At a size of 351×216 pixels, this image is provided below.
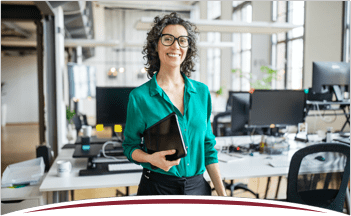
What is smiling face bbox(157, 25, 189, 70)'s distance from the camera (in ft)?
4.13

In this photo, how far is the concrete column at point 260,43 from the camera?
8.87m

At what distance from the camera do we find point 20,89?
11.6 m

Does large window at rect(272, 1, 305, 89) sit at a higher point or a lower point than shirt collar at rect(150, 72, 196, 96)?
higher

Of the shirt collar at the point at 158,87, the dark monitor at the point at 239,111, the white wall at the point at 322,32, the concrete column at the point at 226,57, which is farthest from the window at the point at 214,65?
the shirt collar at the point at 158,87

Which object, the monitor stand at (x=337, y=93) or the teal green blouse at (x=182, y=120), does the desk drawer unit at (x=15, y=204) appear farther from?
the monitor stand at (x=337, y=93)

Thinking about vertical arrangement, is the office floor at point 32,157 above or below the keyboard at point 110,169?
below

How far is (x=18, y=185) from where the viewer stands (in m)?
2.08

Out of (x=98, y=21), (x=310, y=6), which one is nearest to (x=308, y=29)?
(x=310, y=6)

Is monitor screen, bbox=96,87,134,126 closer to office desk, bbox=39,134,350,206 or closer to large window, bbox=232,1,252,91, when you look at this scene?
office desk, bbox=39,134,350,206

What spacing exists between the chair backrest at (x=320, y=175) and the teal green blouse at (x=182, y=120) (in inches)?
26.3

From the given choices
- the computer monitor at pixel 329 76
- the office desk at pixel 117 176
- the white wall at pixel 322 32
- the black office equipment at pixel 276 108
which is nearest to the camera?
the office desk at pixel 117 176

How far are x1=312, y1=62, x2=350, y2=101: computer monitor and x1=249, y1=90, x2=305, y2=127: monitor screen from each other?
0.59 meters

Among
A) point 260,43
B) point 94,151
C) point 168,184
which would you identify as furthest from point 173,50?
point 260,43

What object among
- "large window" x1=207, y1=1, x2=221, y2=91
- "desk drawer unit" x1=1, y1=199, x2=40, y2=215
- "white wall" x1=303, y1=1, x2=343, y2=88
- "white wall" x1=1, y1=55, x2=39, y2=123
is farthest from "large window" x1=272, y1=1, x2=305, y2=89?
"white wall" x1=1, y1=55, x2=39, y2=123
